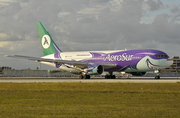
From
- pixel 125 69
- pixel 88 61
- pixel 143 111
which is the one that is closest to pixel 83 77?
pixel 88 61

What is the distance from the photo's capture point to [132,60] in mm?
40125

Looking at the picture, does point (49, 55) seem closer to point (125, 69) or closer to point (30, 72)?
point (125, 69)

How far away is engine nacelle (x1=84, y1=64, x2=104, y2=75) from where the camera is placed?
4000cm

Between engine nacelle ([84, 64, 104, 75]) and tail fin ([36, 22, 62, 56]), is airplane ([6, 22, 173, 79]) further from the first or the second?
tail fin ([36, 22, 62, 56])

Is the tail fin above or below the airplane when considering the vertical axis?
above

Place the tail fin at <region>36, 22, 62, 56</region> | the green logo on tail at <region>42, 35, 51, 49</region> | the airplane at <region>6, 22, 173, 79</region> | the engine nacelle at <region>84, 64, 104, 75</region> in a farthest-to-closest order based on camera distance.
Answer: the green logo on tail at <region>42, 35, 51, 49</region>, the tail fin at <region>36, 22, 62, 56</region>, the engine nacelle at <region>84, 64, 104, 75</region>, the airplane at <region>6, 22, 173, 79</region>

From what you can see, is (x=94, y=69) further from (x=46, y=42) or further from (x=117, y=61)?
(x=46, y=42)

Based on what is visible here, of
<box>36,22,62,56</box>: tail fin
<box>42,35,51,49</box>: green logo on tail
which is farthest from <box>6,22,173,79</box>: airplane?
<box>42,35,51,49</box>: green logo on tail

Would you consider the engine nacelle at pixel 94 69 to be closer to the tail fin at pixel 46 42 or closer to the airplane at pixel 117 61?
the airplane at pixel 117 61

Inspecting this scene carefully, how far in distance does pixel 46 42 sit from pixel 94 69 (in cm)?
1684

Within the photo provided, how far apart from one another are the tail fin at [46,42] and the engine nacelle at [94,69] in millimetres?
13043

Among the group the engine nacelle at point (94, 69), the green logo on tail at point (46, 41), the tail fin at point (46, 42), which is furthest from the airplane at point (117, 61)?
the green logo on tail at point (46, 41)

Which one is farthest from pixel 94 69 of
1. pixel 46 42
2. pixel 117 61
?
pixel 46 42

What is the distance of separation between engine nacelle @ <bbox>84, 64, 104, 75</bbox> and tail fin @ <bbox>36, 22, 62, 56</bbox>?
42.8ft
